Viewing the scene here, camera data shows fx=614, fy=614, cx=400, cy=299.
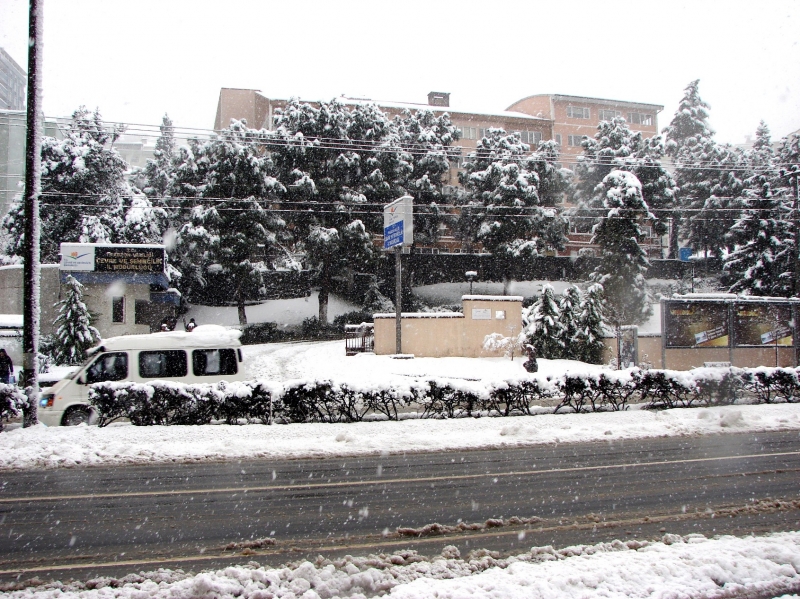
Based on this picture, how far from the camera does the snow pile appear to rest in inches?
419

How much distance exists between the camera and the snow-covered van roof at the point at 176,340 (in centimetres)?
1362

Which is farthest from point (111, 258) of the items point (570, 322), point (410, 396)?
point (570, 322)

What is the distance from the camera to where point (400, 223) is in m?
25.7

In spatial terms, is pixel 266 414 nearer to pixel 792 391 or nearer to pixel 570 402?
pixel 570 402

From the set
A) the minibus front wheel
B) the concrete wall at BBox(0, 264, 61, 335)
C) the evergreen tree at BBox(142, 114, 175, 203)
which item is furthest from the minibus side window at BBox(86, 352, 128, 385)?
the evergreen tree at BBox(142, 114, 175, 203)

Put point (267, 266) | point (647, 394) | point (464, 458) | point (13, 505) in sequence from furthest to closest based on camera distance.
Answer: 1. point (267, 266)
2. point (647, 394)
3. point (464, 458)
4. point (13, 505)

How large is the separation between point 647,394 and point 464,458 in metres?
8.01

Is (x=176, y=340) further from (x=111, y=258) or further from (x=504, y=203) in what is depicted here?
(x=504, y=203)

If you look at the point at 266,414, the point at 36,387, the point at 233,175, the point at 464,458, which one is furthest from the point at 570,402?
the point at 233,175

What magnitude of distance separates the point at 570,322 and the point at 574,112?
41.7 meters

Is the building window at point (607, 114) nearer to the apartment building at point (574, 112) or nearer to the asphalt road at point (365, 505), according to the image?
the apartment building at point (574, 112)

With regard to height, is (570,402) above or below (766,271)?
below

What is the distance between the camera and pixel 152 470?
9758 millimetres

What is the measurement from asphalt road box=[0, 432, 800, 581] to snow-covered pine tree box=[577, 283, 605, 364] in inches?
657
